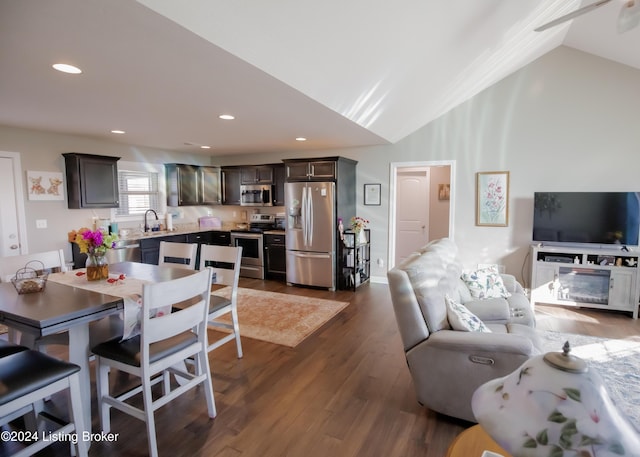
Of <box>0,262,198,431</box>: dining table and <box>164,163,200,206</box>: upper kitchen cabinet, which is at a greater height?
<box>164,163,200,206</box>: upper kitchen cabinet

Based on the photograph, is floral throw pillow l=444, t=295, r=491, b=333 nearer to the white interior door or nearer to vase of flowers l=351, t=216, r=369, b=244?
vase of flowers l=351, t=216, r=369, b=244

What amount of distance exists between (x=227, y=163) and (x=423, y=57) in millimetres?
5097

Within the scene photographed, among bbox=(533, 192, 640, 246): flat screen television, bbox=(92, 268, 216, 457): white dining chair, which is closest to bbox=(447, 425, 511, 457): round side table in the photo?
bbox=(92, 268, 216, 457): white dining chair

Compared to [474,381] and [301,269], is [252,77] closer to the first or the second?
[474,381]

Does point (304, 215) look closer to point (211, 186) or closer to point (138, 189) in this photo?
point (211, 186)

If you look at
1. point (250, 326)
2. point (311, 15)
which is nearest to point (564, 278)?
point (250, 326)

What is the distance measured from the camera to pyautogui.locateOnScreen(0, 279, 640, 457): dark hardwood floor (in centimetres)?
201

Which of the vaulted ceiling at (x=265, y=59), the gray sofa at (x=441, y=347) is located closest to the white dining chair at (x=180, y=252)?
the vaulted ceiling at (x=265, y=59)

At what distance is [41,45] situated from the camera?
74.4 inches

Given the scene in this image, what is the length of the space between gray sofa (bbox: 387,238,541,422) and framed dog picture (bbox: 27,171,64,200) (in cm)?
465

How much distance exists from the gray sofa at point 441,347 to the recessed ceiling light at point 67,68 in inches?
99.2

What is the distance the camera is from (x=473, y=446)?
3.99 ft

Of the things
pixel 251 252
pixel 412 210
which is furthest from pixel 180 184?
pixel 412 210

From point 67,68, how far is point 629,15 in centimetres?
389
